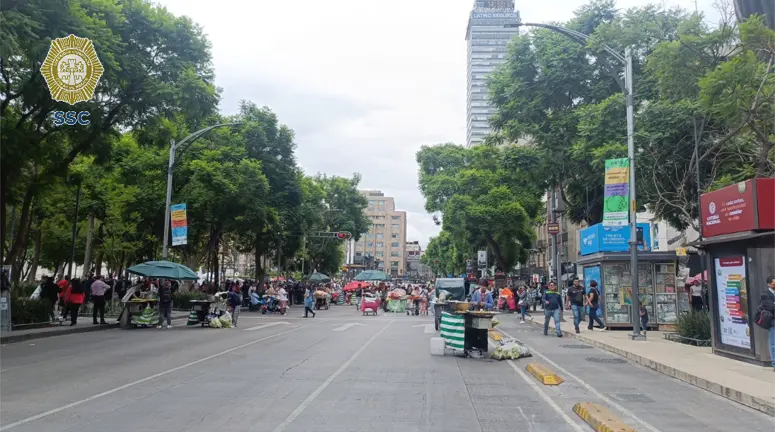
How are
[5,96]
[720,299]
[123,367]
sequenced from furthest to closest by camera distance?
1. [5,96]
2. [720,299]
3. [123,367]

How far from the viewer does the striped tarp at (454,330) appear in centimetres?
1440

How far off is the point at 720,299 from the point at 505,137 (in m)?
19.4

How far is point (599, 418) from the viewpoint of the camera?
24.7ft

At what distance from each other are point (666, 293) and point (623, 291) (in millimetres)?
1536

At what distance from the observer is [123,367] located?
39.8 ft

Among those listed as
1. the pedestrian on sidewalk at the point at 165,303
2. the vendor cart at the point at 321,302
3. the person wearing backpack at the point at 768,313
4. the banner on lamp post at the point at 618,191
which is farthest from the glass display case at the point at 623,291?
the vendor cart at the point at 321,302

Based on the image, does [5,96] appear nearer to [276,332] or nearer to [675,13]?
[276,332]

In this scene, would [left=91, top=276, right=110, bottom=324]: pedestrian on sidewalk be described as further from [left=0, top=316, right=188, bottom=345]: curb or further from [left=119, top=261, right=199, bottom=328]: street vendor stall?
[left=119, top=261, right=199, bottom=328]: street vendor stall

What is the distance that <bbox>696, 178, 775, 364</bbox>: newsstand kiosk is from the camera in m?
12.5

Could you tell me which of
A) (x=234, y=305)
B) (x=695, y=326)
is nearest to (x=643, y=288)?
(x=695, y=326)

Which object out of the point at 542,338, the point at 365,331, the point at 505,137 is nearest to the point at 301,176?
the point at 505,137

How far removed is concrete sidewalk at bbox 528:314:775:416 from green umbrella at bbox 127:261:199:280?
602 inches

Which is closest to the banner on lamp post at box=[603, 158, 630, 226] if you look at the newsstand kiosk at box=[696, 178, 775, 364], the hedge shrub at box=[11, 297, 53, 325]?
the newsstand kiosk at box=[696, 178, 775, 364]

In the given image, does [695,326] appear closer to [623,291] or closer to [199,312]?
[623,291]
